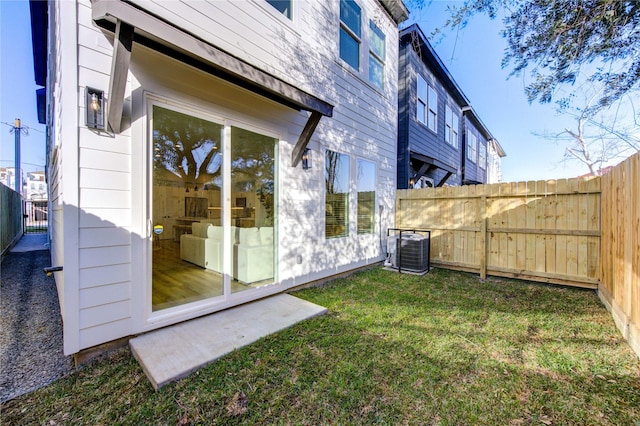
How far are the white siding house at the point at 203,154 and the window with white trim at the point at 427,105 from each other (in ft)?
9.78

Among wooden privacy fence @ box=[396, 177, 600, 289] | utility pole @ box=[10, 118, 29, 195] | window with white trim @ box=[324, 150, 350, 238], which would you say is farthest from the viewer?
utility pole @ box=[10, 118, 29, 195]

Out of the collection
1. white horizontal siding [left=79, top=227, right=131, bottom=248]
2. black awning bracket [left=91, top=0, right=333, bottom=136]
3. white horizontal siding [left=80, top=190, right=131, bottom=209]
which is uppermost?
black awning bracket [left=91, top=0, right=333, bottom=136]

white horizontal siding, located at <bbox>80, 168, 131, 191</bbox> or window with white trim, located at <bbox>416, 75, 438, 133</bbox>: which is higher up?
window with white trim, located at <bbox>416, 75, 438, 133</bbox>

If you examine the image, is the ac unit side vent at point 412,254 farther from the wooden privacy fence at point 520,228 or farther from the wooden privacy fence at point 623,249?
the wooden privacy fence at point 623,249

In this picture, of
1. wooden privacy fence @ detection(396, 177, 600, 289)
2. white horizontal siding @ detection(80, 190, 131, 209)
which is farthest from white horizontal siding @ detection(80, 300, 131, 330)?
wooden privacy fence @ detection(396, 177, 600, 289)

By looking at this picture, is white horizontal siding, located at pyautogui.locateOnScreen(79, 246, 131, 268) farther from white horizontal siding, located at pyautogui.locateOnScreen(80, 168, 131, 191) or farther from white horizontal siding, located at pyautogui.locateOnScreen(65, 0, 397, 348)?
white horizontal siding, located at pyautogui.locateOnScreen(80, 168, 131, 191)

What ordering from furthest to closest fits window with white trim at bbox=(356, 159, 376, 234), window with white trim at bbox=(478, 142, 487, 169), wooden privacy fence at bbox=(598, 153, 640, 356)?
1. window with white trim at bbox=(478, 142, 487, 169)
2. window with white trim at bbox=(356, 159, 376, 234)
3. wooden privacy fence at bbox=(598, 153, 640, 356)

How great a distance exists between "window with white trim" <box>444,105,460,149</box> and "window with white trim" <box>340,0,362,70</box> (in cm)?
606

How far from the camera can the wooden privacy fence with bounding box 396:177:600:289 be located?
445 centimetres

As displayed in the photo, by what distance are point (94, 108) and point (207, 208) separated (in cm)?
166

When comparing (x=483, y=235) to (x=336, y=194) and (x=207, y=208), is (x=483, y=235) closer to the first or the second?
(x=336, y=194)

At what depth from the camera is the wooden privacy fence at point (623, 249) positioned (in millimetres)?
2592

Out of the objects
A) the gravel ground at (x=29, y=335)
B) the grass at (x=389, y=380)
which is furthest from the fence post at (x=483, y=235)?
the gravel ground at (x=29, y=335)

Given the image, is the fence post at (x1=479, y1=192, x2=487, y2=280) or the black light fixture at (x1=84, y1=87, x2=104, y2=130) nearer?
the black light fixture at (x1=84, y1=87, x2=104, y2=130)
